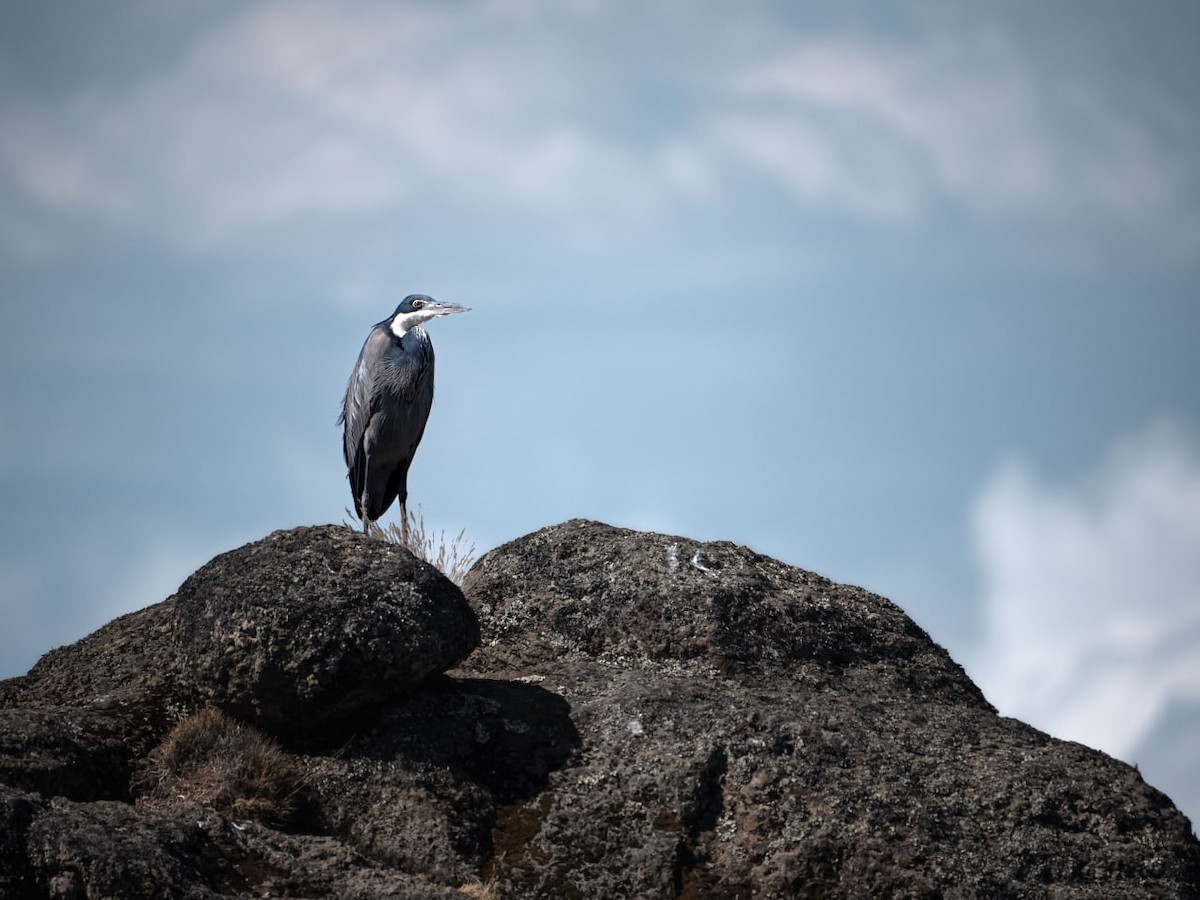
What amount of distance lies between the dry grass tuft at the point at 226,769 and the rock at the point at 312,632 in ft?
0.41

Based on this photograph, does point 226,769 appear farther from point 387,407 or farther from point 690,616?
point 387,407

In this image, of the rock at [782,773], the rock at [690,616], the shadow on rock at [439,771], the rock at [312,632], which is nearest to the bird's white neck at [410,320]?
the rock at [690,616]

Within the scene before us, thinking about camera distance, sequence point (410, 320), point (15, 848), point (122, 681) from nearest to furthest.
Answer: point (15, 848), point (122, 681), point (410, 320)

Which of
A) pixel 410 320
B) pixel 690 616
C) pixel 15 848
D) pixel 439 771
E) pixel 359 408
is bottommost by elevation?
pixel 15 848

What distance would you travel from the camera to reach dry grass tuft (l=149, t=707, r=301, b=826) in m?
5.38

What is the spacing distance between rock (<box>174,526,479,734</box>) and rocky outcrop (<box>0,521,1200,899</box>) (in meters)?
0.01

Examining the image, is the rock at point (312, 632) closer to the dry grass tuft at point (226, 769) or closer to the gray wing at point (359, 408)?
the dry grass tuft at point (226, 769)

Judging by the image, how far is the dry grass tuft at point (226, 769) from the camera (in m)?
5.38

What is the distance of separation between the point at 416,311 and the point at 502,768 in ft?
23.9

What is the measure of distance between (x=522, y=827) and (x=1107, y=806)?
255 centimetres

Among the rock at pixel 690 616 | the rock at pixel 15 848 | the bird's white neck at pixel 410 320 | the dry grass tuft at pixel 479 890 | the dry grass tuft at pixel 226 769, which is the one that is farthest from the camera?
the bird's white neck at pixel 410 320

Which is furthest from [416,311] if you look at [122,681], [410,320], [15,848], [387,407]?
[15,848]

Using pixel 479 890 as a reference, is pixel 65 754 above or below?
above

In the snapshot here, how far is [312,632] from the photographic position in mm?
5719
